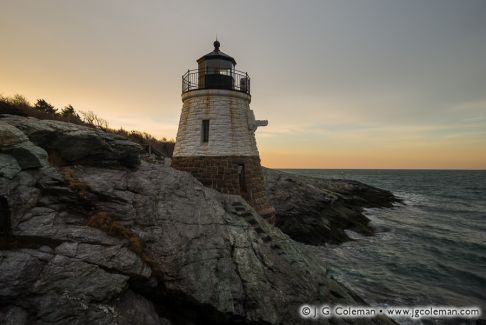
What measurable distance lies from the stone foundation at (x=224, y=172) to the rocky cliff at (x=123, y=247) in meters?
1.88

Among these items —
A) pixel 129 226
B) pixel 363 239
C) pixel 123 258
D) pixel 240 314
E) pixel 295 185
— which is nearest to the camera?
pixel 123 258

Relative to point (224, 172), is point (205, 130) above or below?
above

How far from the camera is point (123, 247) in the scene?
7414 mm

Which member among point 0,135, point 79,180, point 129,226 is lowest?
point 129,226

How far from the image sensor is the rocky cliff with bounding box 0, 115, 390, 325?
612 cm

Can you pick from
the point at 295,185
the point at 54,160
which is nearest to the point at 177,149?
the point at 54,160

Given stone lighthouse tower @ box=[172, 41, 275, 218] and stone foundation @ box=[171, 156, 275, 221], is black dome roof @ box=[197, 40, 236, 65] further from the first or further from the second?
stone foundation @ box=[171, 156, 275, 221]

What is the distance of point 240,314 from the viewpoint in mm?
7691

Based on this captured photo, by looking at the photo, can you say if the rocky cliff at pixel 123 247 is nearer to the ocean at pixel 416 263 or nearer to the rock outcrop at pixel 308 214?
the ocean at pixel 416 263

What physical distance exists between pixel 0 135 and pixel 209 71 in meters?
8.98

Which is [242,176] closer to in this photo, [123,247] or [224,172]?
[224,172]

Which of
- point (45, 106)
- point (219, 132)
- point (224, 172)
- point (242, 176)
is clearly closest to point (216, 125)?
point (219, 132)

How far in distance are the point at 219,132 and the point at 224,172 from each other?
197 cm

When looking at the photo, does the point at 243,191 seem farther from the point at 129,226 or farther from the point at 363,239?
the point at 363,239
